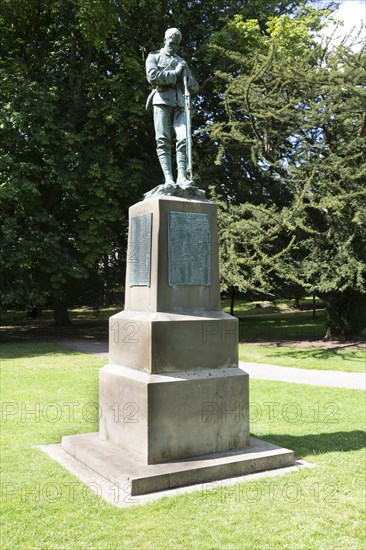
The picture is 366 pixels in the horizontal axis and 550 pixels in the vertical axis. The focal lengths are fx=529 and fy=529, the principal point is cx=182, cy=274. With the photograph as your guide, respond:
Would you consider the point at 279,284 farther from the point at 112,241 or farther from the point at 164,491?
the point at 164,491

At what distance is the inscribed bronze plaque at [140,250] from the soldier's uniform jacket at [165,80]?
1653mm

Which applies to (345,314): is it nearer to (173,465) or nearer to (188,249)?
(188,249)

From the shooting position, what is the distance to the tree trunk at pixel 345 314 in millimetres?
19422

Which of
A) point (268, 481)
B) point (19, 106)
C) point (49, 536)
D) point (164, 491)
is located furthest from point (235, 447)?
point (19, 106)

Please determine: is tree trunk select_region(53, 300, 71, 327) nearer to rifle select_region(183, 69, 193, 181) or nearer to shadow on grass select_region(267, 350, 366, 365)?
shadow on grass select_region(267, 350, 366, 365)

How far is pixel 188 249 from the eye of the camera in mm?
6508

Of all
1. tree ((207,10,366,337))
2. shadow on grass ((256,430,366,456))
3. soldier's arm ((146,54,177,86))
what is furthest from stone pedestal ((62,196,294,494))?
tree ((207,10,366,337))

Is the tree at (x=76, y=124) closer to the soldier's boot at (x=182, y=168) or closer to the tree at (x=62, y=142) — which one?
the tree at (x=62, y=142)

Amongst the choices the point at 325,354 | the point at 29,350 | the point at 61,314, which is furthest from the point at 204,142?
the point at 61,314

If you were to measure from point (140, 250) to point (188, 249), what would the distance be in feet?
2.06

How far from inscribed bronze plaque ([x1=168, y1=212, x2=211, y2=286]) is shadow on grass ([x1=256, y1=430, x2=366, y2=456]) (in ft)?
7.96

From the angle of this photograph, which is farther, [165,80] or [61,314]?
[61,314]

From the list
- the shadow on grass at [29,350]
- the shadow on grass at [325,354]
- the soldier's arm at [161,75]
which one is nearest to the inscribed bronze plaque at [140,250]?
the soldier's arm at [161,75]

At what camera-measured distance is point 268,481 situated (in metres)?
5.63
